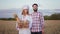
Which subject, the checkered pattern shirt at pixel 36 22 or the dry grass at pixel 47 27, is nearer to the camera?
the checkered pattern shirt at pixel 36 22

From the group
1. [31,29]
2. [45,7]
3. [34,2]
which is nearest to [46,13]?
[45,7]

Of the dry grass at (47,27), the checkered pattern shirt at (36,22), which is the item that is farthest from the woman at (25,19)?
the dry grass at (47,27)

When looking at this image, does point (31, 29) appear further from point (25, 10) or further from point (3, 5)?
point (3, 5)

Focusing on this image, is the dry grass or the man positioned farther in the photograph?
the dry grass

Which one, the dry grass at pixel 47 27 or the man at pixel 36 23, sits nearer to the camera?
the man at pixel 36 23

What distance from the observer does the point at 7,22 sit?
2912mm

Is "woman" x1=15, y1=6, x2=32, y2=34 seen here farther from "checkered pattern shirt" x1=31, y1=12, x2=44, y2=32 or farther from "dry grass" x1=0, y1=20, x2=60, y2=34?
"dry grass" x1=0, y1=20, x2=60, y2=34

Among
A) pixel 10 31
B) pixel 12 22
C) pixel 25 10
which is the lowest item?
pixel 10 31

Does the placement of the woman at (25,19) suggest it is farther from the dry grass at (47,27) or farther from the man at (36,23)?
the dry grass at (47,27)

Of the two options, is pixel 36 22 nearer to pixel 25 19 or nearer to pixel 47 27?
pixel 25 19

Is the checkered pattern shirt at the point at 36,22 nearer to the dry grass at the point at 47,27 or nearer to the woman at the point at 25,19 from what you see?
the woman at the point at 25,19

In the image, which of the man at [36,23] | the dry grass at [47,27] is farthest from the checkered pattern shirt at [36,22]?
the dry grass at [47,27]

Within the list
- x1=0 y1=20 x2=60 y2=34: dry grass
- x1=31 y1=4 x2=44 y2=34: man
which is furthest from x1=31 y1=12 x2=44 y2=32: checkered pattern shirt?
x1=0 y1=20 x2=60 y2=34: dry grass

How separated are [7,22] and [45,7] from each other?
80 centimetres
